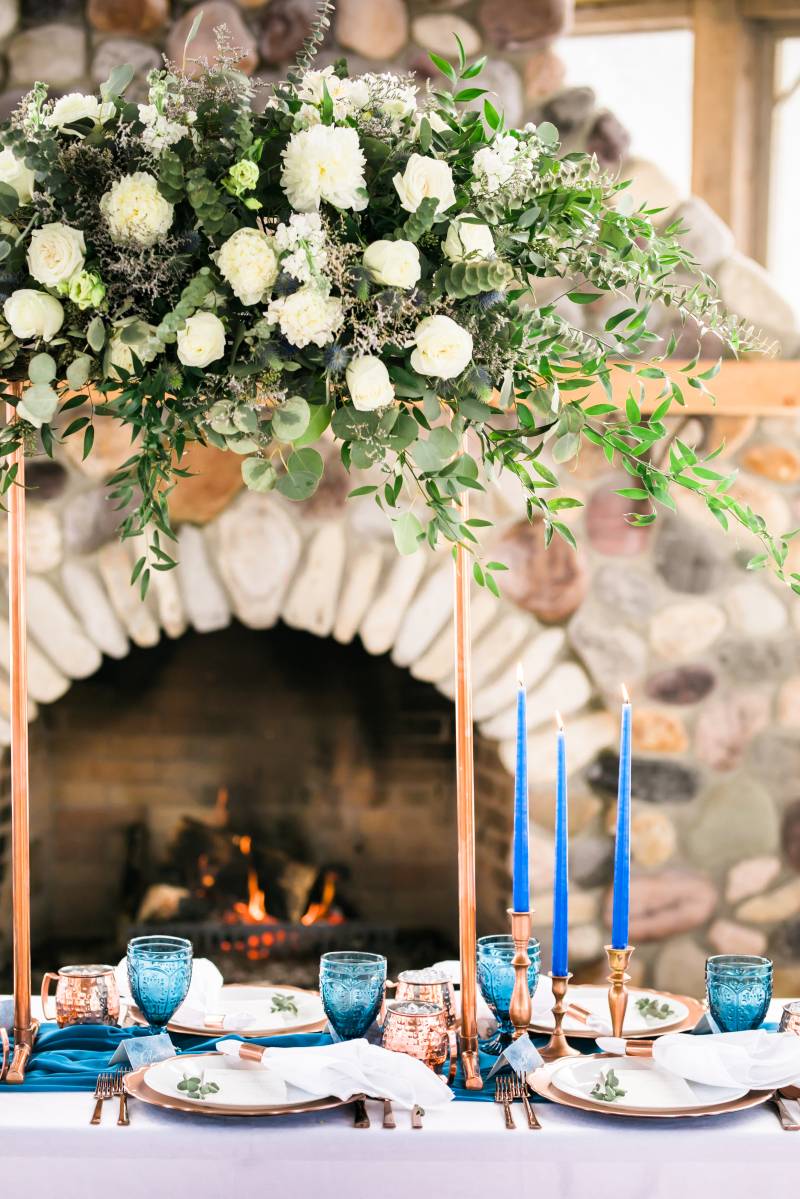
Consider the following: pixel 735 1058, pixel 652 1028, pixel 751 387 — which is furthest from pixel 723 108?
pixel 735 1058

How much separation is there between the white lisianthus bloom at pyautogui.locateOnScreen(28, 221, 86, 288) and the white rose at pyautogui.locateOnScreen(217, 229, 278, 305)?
144mm

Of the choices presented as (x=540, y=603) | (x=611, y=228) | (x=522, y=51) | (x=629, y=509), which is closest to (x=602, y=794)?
(x=540, y=603)

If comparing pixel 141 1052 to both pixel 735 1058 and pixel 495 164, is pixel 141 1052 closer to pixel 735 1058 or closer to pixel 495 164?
pixel 735 1058

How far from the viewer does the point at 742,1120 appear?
1211 mm

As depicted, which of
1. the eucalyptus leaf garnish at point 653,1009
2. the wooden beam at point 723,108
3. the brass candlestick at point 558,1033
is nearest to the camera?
the brass candlestick at point 558,1033

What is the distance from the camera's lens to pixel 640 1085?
1278 millimetres

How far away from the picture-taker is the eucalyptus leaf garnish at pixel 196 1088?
122cm

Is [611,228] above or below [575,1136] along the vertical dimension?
above

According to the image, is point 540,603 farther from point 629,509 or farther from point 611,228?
point 611,228

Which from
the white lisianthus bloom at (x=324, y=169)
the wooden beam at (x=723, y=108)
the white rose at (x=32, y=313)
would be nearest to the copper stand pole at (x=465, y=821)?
the white lisianthus bloom at (x=324, y=169)

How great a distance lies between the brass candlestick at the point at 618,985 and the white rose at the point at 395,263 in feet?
2.41

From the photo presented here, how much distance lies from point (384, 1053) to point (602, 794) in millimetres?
1705

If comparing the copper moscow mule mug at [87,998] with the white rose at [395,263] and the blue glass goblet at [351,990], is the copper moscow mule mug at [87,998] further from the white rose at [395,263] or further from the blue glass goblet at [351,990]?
the white rose at [395,263]

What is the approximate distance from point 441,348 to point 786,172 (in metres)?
2.63
